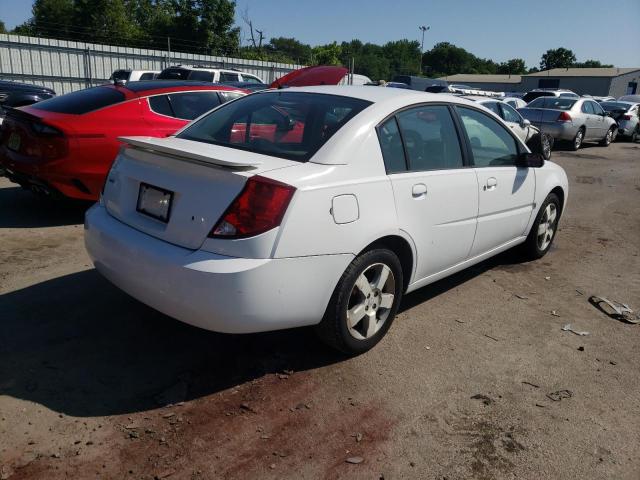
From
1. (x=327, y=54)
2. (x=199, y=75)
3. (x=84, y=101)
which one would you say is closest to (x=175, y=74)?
(x=199, y=75)

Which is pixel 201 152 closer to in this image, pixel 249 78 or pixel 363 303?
pixel 363 303

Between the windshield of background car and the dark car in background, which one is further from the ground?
the windshield of background car

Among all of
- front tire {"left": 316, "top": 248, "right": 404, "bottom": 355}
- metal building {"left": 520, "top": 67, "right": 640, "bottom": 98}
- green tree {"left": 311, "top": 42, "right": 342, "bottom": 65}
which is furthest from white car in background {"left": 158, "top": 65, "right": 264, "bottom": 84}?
metal building {"left": 520, "top": 67, "right": 640, "bottom": 98}

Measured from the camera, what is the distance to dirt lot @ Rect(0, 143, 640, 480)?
2.48 m

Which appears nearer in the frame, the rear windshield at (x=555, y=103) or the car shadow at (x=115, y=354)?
the car shadow at (x=115, y=354)

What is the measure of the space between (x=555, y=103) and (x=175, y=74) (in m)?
11.8

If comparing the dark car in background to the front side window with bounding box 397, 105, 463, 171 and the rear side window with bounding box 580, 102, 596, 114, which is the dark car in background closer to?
the front side window with bounding box 397, 105, 463, 171

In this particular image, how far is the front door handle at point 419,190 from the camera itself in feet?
11.3

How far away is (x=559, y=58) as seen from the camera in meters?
101

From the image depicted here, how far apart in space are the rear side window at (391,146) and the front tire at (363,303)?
544 millimetres

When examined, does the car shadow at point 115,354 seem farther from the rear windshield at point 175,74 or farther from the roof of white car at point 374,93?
the rear windshield at point 175,74

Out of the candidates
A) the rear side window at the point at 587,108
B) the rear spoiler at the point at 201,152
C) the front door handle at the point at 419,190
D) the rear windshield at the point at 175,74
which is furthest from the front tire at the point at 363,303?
the rear side window at the point at 587,108

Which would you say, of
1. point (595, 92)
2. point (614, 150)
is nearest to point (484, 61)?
point (595, 92)

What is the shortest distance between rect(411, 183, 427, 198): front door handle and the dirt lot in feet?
3.34
